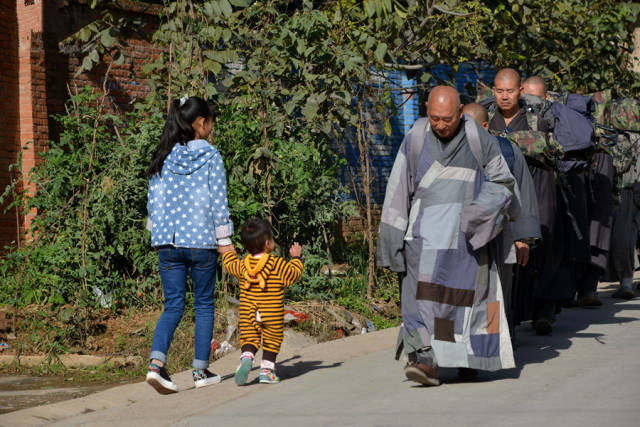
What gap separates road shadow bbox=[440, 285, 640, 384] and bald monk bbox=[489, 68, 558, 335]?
206 millimetres

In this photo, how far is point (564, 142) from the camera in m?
8.04

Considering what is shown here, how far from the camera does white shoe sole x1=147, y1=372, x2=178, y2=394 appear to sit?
→ 5.79m

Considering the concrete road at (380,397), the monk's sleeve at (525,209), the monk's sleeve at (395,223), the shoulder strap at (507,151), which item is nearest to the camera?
the concrete road at (380,397)

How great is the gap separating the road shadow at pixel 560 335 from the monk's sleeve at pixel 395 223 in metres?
A: 0.88

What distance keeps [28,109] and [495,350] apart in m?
6.73

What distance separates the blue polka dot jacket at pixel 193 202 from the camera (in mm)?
5934

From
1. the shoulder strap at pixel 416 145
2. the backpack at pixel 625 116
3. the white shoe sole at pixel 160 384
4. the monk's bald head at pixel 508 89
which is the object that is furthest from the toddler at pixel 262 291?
the backpack at pixel 625 116

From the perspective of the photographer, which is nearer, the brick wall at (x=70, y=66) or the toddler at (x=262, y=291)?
the toddler at (x=262, y=291)

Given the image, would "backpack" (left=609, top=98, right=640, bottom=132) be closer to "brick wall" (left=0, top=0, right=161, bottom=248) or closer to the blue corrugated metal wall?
the blue corrugated metal wall

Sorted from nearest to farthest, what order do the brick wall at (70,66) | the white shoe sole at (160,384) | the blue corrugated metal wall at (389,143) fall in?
1. the white shoe sole at (160,384)
2. the brick wall at (70,66)
3. the blue corrugated metal wall at (389,143)

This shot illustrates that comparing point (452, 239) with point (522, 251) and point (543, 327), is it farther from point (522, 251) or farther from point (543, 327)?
point (543, 327)

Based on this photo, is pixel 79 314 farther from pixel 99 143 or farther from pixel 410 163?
pixel 410 163

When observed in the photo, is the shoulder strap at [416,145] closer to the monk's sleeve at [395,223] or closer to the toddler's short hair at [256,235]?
the monk's sleeve at [395,223]

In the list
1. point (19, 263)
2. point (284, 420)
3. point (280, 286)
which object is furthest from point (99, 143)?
point (284, 420)
